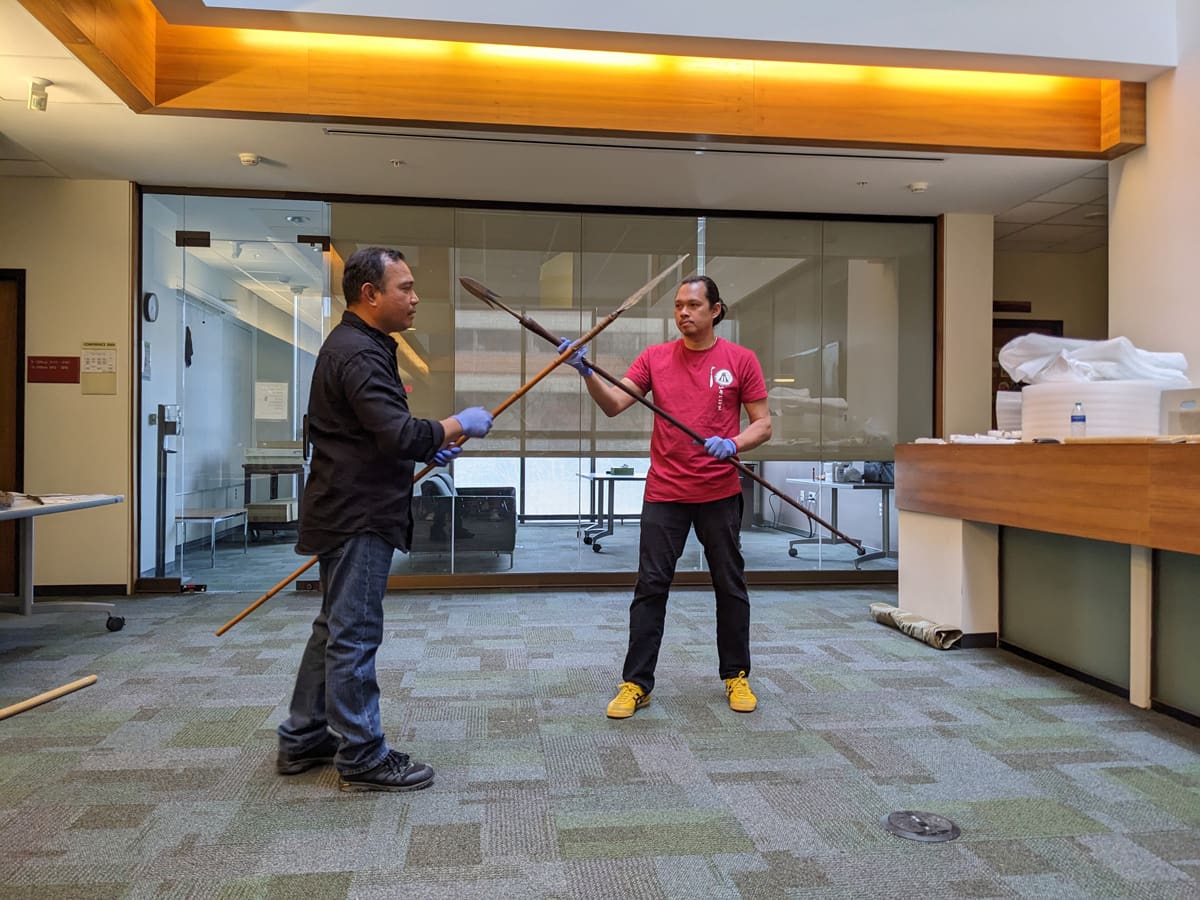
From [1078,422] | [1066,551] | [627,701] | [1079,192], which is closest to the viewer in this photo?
[627,701]

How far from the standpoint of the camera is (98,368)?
4.66 metres

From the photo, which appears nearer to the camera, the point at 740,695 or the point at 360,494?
the point at 360,494

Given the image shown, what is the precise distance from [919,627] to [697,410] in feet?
6.05

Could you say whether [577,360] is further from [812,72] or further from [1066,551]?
[812,72]

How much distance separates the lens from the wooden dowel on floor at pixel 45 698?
8.34 feet

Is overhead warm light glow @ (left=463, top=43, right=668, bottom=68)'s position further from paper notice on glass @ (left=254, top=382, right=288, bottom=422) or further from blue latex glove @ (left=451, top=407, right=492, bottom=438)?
paper notice on glass @ (left=254, top=382, right=288, bottom=422)

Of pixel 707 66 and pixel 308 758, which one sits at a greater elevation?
pixel 707 66

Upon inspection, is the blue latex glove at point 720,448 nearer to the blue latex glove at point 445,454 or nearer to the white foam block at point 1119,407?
the blue latex glove at point 445,454

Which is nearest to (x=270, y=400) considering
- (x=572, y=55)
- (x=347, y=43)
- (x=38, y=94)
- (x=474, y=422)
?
(x=38, y=94)

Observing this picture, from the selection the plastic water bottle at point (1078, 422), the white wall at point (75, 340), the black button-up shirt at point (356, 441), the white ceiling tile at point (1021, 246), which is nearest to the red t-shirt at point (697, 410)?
the black button-up shirt at point (356, 441)

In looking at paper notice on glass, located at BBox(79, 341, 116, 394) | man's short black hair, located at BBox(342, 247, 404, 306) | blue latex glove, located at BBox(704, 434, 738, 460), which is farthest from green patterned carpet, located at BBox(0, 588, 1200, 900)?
paper notice on glass, located at BBox(79, 341, 116, 394)

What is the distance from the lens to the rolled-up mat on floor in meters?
3.51

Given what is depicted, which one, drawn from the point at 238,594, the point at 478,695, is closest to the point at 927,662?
the point at 478,695

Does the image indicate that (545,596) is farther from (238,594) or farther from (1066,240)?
(1066,240)
